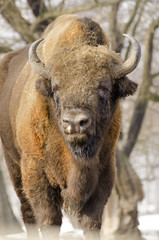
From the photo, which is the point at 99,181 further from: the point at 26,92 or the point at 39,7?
the point at 39,7

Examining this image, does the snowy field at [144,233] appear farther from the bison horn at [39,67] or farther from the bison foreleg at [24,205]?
the bison horn at [39,67]

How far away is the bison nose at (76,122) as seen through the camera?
5148 millimetres

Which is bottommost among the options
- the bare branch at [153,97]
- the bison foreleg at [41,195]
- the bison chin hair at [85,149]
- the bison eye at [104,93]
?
the bare branch at [153,97]

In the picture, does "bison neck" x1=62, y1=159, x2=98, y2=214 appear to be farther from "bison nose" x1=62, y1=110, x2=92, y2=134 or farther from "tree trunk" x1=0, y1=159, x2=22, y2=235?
"tree trunk" x1=0, y1=159, x2=22, y2=235

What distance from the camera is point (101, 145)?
6.08 m

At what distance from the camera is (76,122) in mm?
5141

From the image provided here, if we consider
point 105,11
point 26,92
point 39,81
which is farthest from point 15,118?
point 105,11

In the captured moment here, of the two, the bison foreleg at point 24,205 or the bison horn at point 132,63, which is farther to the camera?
the bison foreleg at point 24,205

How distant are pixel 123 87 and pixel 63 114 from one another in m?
0.96

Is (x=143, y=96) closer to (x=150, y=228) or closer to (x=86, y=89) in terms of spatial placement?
(x=150, y=228)

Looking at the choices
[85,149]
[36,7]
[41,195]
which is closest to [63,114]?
[85,149]

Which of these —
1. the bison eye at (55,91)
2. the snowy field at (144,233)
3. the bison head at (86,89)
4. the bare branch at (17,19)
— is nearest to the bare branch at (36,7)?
the bare branch at (17,19)

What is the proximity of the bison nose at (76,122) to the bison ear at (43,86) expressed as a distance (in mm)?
828

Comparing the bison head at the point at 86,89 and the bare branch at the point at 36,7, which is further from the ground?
the bison head at the point at 86,89
